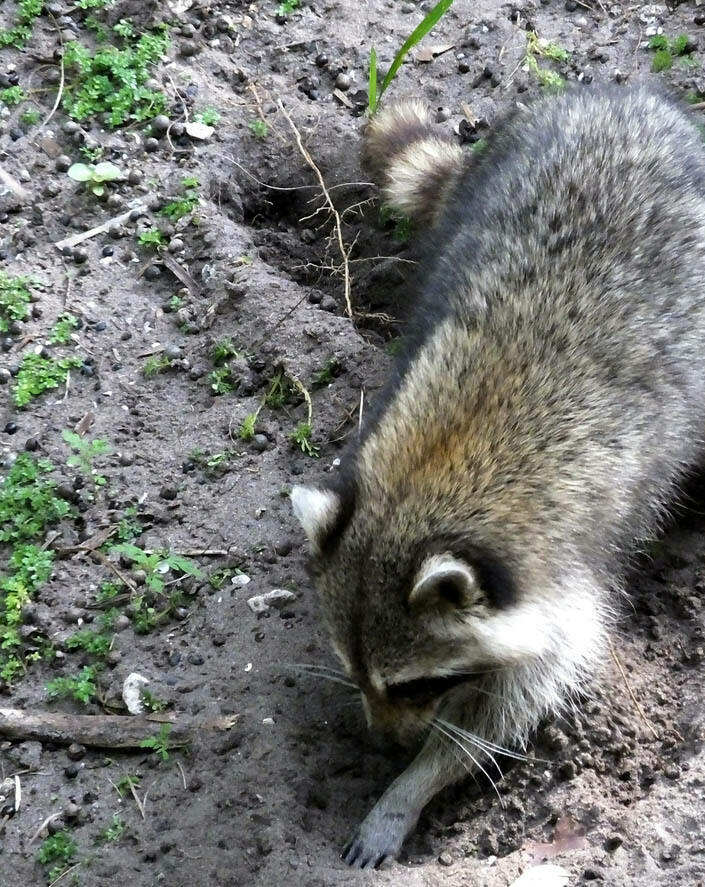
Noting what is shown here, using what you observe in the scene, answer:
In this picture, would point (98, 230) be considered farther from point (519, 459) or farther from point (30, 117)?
point (519, 459)

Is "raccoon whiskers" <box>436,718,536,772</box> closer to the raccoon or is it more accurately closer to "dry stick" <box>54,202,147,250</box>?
the raccoon

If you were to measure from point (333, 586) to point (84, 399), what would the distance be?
202 centimetres

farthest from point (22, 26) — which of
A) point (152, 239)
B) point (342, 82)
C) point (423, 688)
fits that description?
point (423, 688)

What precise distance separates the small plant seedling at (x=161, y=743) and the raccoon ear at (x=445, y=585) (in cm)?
122

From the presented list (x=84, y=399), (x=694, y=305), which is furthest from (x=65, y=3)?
(x=694, y=305)

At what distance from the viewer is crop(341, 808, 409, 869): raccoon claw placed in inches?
131

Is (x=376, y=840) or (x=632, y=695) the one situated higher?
→ (x=632, y=695)

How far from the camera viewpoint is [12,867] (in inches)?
132

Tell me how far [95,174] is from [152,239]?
0.54m

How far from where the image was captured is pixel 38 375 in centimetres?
471

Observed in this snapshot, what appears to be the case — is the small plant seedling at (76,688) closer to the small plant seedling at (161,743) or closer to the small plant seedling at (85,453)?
the small plant seedling at (161,743)

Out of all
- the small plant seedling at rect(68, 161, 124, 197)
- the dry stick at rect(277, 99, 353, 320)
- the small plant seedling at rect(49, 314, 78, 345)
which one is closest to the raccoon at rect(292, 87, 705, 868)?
the dry stick at rect(277, 99, 353, 320)

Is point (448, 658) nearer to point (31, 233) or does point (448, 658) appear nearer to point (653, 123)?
point (653, 123)

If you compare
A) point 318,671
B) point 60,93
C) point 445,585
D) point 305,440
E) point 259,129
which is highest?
point 259,129
